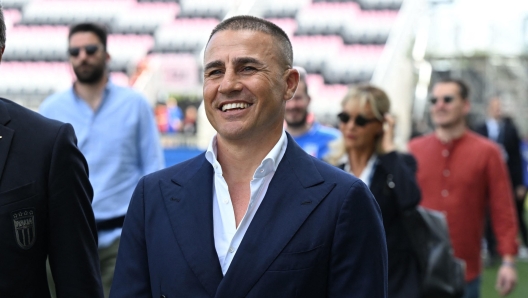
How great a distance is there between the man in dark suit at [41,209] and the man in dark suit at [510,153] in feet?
28.3

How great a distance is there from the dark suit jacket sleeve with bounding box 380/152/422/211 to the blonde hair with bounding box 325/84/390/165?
134 millimetres

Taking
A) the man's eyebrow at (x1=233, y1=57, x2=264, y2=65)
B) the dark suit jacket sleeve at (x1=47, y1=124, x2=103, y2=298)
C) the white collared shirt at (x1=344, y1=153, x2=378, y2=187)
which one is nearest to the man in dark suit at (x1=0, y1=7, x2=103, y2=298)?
the dark suit jacket sleeve at (x1=47, y1=124, x2=103, y2=298)

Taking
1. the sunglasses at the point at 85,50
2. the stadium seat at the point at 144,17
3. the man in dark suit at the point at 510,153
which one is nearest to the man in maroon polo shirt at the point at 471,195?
the sunglasses at the point at 85,50

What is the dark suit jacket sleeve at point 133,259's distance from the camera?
2.16 meters

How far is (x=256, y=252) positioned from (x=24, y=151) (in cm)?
78

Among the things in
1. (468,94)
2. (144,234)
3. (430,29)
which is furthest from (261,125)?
(430,29)

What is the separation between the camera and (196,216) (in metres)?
2.16

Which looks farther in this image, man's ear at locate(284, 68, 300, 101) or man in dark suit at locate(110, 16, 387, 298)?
man's ear at locate(284, 68, 300, 101)

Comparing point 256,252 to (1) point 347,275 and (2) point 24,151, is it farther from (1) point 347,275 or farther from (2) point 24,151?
(2) point 24,151

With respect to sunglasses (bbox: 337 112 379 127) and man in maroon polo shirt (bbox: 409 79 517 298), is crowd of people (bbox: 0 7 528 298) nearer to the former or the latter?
sunglasses (bbox: 337 112 379 127)

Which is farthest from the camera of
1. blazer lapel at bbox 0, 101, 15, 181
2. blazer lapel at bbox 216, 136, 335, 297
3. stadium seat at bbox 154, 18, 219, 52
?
stadium seat at bbox 154, 18, 219, 52

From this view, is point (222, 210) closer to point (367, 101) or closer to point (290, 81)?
point (290, 81)

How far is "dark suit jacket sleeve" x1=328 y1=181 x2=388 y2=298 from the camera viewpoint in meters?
2.06

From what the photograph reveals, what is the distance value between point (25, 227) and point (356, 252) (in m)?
0.94
